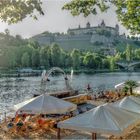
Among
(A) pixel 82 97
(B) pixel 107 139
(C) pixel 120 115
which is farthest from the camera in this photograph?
(A) pixel 82 97

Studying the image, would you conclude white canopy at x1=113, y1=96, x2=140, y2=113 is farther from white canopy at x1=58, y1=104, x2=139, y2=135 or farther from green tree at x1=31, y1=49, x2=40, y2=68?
green tree at x1=31, y1=49, x2=40, y2=68

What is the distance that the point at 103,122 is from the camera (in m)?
15.2

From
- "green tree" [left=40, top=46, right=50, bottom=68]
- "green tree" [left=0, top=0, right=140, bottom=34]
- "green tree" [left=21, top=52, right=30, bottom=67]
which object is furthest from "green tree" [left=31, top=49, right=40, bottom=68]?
"green tree" [left=0, top=0, right=140, bottom=34]

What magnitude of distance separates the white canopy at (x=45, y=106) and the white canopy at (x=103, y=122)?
6565 mm

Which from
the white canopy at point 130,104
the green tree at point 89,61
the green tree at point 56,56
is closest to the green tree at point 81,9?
the white canopy at point 130,104

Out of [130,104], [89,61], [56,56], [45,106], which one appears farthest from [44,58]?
[130,104]

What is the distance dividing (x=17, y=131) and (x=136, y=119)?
309 inches

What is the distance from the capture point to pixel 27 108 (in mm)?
22438

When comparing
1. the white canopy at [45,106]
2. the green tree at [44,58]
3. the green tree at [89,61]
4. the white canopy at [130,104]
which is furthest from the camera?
the green tree at [89,61]

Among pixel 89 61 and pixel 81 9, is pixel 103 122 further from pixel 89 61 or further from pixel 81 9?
pixel 89 61

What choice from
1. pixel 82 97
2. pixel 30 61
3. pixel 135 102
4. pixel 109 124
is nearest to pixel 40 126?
pixel 135 102

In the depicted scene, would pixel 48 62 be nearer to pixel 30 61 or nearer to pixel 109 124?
pixel 30 61

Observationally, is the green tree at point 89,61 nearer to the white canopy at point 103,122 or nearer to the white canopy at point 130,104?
the white canopy at point 130,104

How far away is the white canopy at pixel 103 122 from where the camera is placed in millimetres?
14841
